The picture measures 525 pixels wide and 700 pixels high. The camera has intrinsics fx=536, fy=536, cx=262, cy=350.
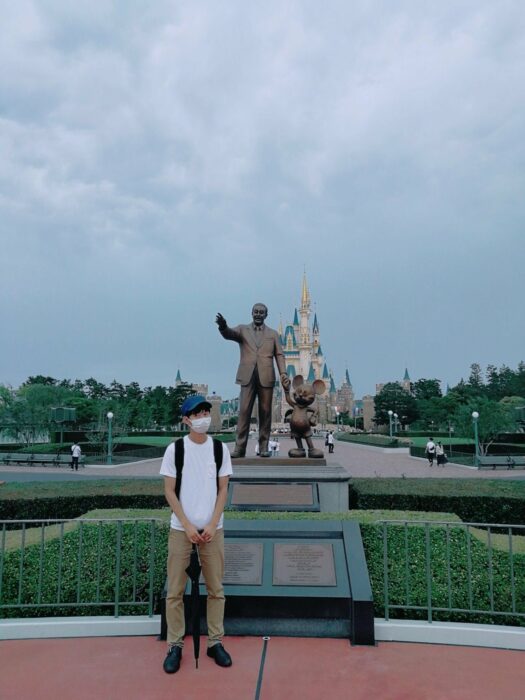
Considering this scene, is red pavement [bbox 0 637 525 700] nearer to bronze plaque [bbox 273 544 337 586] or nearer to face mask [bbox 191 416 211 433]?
bronze plaque [bbox 273 544 337 586]

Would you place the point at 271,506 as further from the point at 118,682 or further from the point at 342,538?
the point at 118,682

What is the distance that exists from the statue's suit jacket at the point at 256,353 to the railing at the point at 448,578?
4.21 metres

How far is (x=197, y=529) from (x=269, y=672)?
1098 millimetres

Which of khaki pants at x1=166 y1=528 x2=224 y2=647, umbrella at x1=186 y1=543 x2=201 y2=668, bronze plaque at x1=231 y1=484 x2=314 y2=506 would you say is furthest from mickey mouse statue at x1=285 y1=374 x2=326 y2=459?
umbrella at x1=186 y1=543 x2=201 y2=668

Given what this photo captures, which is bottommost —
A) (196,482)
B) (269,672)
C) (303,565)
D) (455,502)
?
(269,672)

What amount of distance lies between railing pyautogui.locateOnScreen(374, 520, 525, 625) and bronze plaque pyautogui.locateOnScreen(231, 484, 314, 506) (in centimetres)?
215

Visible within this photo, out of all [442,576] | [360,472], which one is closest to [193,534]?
[442,576]

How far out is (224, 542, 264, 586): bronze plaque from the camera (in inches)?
181

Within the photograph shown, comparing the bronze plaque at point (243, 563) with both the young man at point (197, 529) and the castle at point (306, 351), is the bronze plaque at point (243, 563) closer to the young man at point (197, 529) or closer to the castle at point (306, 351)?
the young man at point (197, 529)

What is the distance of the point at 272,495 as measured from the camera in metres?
7.71

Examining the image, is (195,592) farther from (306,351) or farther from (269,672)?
(306,351)

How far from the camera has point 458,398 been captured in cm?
6812

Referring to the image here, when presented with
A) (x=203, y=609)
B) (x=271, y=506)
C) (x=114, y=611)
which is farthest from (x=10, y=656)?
(x=271, y=506)

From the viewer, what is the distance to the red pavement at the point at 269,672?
3486 millimetres
